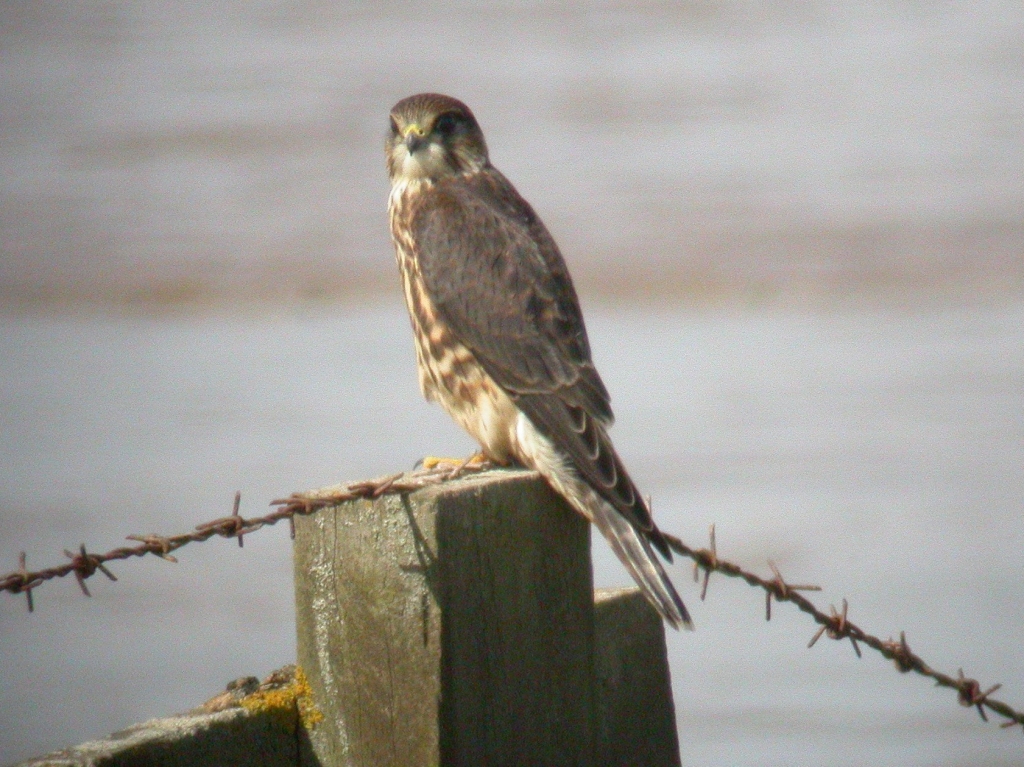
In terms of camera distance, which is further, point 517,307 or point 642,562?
point 517,307

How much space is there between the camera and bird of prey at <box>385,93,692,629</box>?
9.16 ft

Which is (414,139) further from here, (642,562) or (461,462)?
(642,562)

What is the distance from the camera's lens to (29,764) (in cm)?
169

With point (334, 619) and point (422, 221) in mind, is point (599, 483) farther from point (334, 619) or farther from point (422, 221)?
point (422, 221)

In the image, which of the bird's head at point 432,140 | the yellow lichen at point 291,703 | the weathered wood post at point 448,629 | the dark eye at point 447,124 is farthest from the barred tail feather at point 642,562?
the dark eye at point 447,124

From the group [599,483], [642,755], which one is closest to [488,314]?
[599,483]

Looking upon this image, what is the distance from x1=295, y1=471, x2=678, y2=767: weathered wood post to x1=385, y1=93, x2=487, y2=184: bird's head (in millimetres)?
2137

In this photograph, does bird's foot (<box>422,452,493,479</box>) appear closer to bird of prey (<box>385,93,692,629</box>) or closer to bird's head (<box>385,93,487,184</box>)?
bird of prey (<box>385,93,692,629</box>)

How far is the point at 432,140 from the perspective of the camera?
13.1 ft

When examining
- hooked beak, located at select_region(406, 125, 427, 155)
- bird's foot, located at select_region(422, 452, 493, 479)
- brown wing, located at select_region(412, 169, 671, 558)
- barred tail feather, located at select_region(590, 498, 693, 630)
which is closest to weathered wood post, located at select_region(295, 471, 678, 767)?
barred tail feather, located at select_region(590, 498, 693, 630)

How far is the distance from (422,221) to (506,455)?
0.76 m

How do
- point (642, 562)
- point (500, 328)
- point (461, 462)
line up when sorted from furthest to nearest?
point (500, 328) → point (461, 462) → point (642, 562)

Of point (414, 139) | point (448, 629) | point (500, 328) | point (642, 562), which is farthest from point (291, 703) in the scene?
point (414, 139)

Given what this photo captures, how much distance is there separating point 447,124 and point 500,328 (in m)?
0.99
